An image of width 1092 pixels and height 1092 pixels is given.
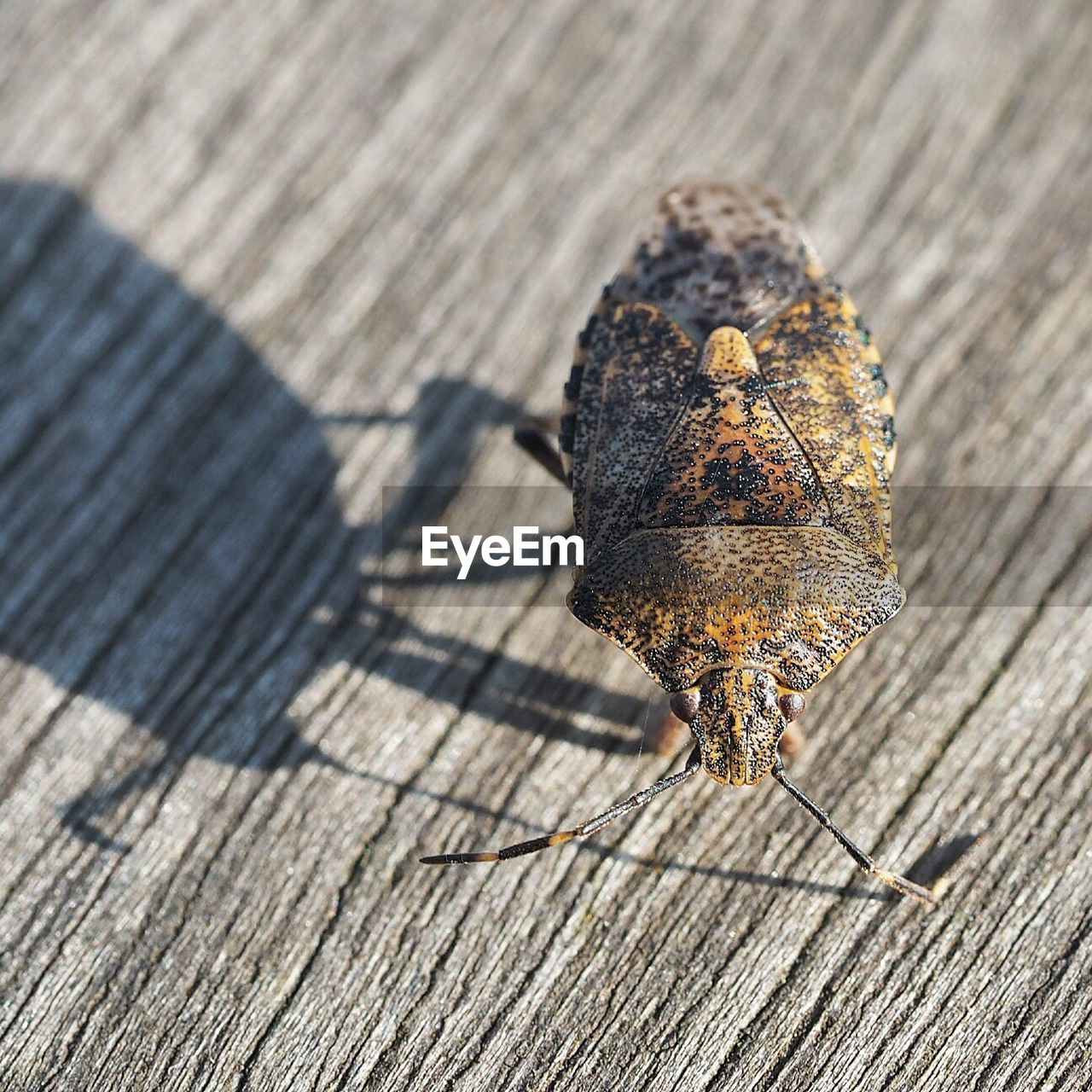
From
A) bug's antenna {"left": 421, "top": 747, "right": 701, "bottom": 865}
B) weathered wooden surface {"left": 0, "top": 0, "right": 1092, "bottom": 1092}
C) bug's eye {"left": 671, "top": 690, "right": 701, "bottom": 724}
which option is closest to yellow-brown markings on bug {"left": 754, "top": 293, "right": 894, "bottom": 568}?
A: weathered wooden surface {"left": 0, "top": 0, "right": 1092, "bottom": 1092}

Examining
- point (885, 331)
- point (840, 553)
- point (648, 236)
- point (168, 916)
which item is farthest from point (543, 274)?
point (168, 916)

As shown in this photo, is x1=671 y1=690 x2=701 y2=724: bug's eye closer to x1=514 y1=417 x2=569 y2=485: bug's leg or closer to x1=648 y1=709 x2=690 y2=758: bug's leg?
x1=648 y1=709 x2=690 y2=758: bug's leg

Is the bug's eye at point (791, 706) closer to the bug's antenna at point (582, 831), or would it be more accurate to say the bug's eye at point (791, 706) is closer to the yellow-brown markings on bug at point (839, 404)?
the bug's antenna at point (582, 831)

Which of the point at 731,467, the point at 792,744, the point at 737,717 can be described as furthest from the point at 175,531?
the point at 792,744

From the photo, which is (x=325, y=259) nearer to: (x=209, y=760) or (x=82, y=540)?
(x=82, y=540)

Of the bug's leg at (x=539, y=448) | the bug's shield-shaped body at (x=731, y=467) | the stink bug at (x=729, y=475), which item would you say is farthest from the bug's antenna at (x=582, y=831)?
the bug's leg at (x=539, y=448)

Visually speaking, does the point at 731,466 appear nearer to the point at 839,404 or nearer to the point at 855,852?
the point at 839,404
